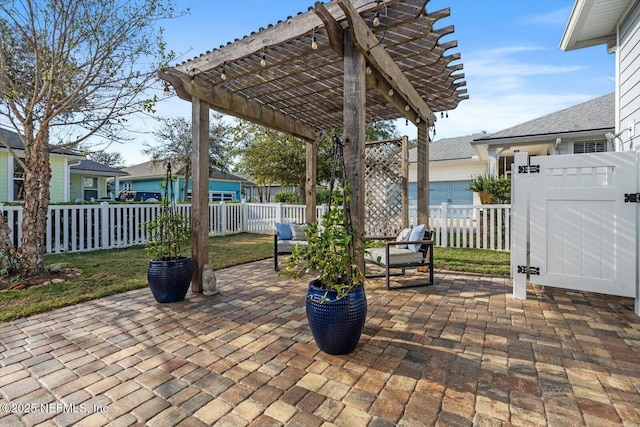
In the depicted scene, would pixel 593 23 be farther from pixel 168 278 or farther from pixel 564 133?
pixel 168 278

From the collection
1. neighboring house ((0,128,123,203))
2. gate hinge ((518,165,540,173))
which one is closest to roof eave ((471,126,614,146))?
gate hinge ((518,165,540,173))

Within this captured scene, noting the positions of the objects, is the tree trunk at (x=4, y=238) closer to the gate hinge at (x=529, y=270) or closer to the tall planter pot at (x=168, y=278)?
the tall planter pot at (x=168, y=278)

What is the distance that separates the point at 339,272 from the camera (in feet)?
7.93

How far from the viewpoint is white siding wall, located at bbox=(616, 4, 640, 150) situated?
4184 mm

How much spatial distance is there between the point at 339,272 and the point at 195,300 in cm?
206

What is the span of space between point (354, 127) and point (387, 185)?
382cm

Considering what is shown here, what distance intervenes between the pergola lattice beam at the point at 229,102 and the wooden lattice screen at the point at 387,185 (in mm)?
1657

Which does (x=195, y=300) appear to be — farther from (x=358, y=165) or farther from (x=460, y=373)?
(x=460, y=373)

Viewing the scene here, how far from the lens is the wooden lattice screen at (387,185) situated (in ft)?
20.5

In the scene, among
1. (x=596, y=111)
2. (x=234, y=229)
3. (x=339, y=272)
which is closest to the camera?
(x=339, y=272)

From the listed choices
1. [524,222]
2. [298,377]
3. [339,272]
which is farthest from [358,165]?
[524,222]

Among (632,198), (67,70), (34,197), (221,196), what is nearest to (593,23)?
(632,198)

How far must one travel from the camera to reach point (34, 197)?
180 inches

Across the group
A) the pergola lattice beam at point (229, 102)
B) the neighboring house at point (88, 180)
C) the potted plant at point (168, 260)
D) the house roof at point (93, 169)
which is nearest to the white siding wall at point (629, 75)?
the pergola lattice beam at point (229, 102)
